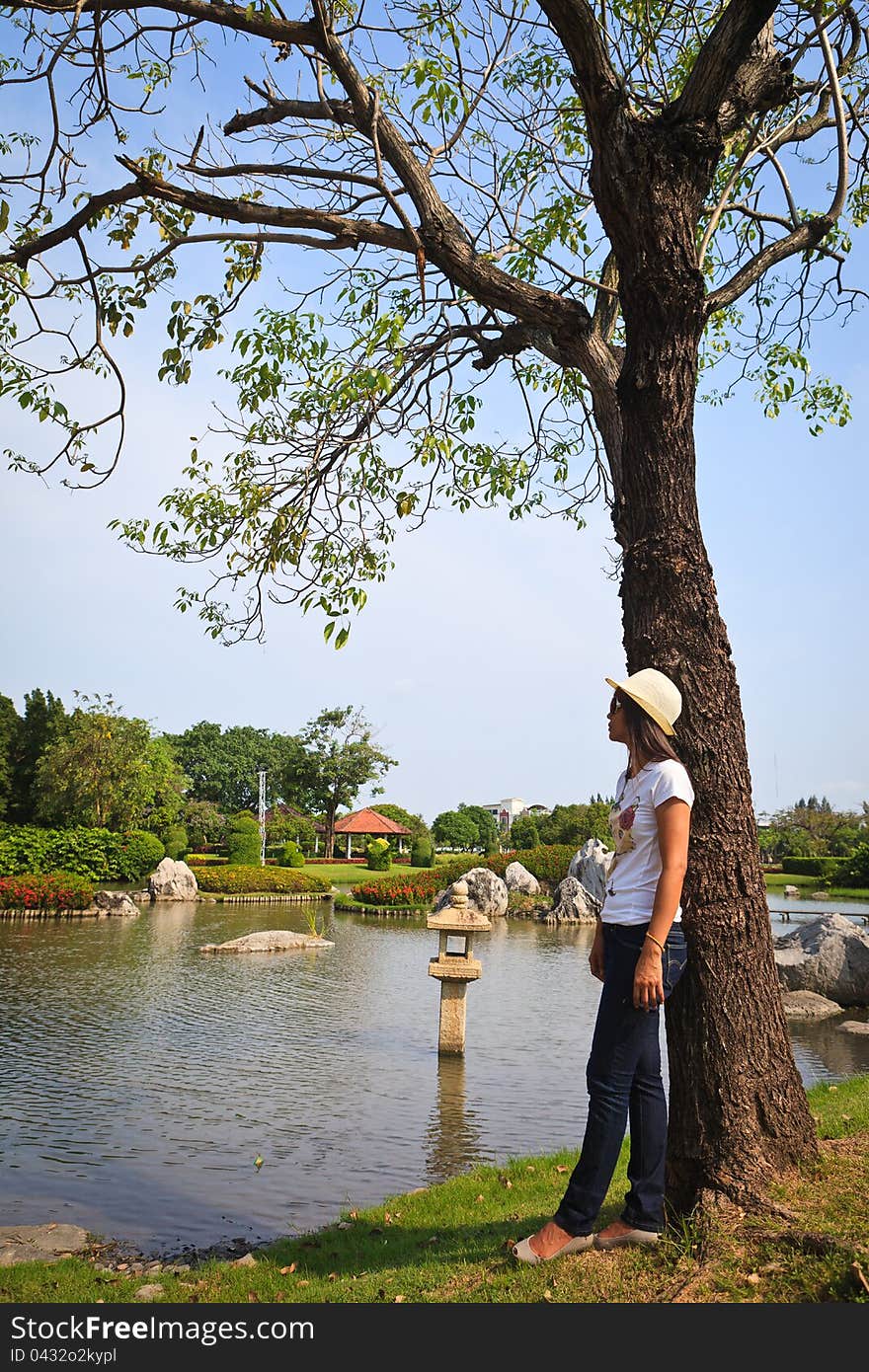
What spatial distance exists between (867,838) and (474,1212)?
3998 centimetres

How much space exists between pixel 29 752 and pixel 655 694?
3583cm

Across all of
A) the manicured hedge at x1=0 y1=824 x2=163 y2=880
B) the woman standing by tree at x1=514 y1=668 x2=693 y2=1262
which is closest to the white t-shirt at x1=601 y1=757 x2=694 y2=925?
the woman standing by tree at x1=514 y1=668 x2=693 y2=1262

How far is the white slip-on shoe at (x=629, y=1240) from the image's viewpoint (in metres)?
3.19

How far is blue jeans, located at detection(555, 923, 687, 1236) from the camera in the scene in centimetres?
310

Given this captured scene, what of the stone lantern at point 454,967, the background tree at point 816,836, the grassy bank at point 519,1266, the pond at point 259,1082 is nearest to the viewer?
the grassy bank at point 519,1266

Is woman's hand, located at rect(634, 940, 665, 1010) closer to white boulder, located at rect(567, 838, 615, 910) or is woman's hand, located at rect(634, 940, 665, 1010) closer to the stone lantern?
the stone lantern

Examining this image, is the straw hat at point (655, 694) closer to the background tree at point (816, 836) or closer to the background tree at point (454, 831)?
the background tree at point (816, 836)

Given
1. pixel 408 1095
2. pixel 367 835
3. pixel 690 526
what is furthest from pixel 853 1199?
pixel 367 835

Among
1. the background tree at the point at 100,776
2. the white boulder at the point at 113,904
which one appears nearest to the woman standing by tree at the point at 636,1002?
the white boulder at the point at 113,904

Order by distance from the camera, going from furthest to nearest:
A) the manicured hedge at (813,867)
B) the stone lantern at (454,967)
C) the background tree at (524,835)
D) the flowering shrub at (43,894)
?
the background tree at (524,835)
the manicured hedge at (813,867)
the flowering shrub at (43,894)
the stone lantern at (454,967)

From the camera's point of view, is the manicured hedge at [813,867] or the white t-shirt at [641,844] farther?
the manicured hedge at [813,867]

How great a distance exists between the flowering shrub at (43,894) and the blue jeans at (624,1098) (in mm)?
19407

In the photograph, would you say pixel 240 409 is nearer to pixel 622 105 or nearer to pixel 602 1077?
pixel 622 105

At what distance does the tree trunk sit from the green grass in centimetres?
3064
